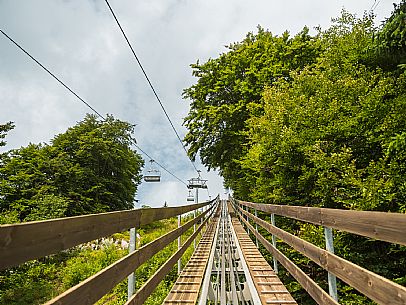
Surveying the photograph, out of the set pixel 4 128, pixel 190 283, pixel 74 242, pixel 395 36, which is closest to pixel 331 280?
pixel 74 242

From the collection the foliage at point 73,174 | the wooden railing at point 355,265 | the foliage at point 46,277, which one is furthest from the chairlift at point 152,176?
the wooden railing at point 355,265

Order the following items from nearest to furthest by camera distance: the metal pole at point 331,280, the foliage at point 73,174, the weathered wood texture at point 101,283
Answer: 1. the weathered wood texture at point 101,283
2. the metal pole at point 331,280
3. the foliage at point 73,174

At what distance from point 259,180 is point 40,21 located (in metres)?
8.23

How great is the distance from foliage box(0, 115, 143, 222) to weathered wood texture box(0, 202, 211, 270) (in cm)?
2147

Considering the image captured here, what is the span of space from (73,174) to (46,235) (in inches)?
1106

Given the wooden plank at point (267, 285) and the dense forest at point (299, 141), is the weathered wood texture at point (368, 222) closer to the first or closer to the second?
the wooden plank at point (267, 285)

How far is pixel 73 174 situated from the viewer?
88.6ft

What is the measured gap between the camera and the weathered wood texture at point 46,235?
88 centimetres

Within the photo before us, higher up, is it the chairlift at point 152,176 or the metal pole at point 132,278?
the chairlift at point 152,176

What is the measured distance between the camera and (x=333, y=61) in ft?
31.7

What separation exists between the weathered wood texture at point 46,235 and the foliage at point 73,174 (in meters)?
21.5

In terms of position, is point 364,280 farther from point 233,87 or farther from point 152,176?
point 152,176

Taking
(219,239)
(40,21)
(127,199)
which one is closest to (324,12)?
(219,239)

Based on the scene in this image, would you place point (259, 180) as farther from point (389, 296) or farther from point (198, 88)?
point (389, 296)
